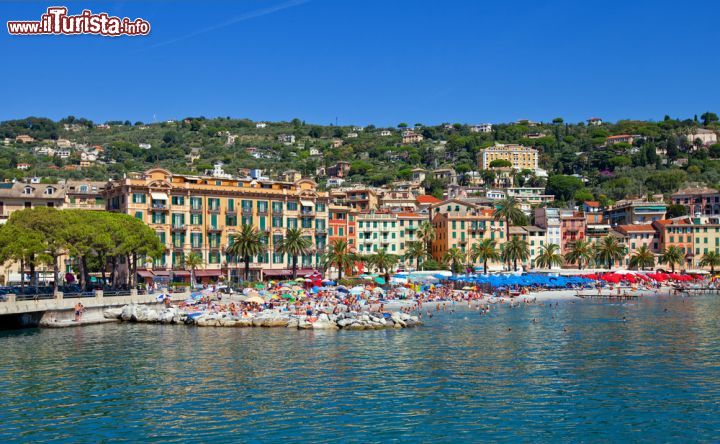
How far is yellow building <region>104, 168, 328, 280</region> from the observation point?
301 ft

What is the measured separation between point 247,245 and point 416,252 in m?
32.4

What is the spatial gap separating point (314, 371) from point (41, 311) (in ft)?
99.4

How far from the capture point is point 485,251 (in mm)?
112812

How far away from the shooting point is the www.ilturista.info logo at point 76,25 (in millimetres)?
49500

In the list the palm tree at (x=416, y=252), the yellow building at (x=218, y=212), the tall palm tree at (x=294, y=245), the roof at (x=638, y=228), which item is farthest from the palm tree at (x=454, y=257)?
the roof at (x=638, y=228)

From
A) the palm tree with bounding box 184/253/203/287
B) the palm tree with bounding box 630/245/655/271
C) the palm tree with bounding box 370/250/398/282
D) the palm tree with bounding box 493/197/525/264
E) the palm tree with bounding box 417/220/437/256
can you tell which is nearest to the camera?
the palm tree with bounding box 184/253/203/287

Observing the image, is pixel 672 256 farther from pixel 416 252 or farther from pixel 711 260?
pixel 416 252

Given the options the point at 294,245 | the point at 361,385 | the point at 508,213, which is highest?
the point at 508,213

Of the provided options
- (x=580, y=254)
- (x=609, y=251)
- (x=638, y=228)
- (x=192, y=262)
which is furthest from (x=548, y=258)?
(x=192, y=262)

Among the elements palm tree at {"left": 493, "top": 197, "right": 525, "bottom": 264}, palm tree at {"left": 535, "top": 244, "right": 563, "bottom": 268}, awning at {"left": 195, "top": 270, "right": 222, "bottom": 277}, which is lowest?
awning at {"left": 195, "top": 270, "right": 222, "bottom": 277}

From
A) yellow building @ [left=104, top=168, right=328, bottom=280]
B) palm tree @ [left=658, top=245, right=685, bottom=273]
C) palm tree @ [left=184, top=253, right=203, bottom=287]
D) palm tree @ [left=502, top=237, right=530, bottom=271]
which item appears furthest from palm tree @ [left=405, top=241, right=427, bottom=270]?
palm tree @ [left=658, top=245, right=685, bottom=273]

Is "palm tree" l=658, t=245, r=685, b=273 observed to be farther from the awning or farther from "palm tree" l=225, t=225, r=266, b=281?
the awning

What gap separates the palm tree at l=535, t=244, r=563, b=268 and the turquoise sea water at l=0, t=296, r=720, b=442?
62.4 meters

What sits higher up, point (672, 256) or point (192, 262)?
point (192, 262)
